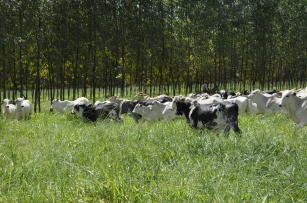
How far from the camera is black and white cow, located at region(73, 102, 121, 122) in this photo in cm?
1399

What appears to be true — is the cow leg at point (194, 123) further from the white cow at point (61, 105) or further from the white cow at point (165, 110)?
the white cow at point (61, 105)

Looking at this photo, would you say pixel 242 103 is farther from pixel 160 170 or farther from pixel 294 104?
pixel 160 170

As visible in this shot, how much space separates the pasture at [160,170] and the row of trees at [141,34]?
1249 centimetres

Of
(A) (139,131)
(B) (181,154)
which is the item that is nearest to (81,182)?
(B) (181,154)

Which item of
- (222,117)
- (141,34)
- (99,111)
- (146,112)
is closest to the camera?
(222,117)

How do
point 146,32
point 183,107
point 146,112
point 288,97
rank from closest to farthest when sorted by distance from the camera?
1. point 288,97
2. point 183,107
3. point 146,112
4. point 146,32

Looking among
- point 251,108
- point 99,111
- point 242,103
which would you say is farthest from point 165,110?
point 251,108

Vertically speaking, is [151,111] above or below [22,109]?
above

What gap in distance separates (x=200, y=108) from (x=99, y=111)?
19.5 ft

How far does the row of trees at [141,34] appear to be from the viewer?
74.3 ft

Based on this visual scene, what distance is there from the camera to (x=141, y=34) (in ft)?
95.8

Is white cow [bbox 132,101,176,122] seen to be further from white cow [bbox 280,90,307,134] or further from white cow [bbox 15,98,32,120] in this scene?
white cow [bbox 15,98,32,120]

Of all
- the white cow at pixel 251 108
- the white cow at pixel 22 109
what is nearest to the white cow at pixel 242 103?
the white cow at pixel 251 108

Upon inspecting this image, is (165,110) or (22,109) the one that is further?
(22,109)
